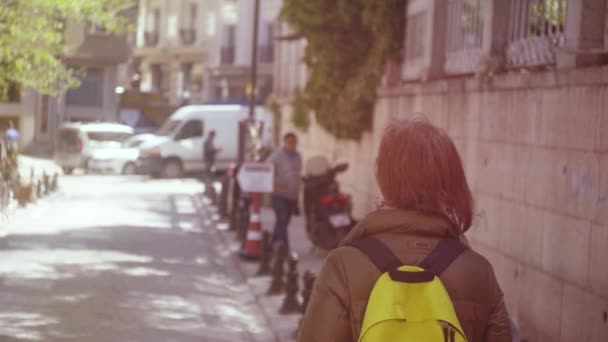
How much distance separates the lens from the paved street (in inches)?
409

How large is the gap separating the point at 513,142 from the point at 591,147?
2249mm

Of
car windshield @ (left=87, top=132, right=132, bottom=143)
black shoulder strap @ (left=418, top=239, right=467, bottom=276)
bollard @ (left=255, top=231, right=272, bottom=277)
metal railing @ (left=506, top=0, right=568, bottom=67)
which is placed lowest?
bollard @ (left=255, top=231, right=272, bottom=277)

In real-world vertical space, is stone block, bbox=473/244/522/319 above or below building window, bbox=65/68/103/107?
below

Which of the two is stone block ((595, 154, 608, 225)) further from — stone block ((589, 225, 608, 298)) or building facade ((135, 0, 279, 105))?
building facade ((135, 0, 279, 105))

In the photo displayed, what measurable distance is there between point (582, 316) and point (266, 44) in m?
53.2

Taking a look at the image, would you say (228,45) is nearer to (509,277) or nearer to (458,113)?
(458,113)

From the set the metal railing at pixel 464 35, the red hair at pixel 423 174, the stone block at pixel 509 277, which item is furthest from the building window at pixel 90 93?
the red hair at pixel 423 174

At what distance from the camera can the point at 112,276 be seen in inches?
546

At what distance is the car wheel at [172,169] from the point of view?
130 ft

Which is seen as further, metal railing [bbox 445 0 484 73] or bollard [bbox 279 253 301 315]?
metal railing [bbox 445 0 484 73]

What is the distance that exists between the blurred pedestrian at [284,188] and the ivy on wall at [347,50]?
2934 mm

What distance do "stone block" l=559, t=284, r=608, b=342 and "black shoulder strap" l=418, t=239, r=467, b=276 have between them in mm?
4359

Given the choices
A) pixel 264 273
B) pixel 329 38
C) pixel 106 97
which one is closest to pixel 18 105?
pixel 106 97

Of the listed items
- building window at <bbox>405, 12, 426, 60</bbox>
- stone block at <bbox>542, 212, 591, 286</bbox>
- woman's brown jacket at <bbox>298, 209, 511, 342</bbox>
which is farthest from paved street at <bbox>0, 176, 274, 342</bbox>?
woman's brown jacket at <bbox>298, 209, 511, 342</bbox>
